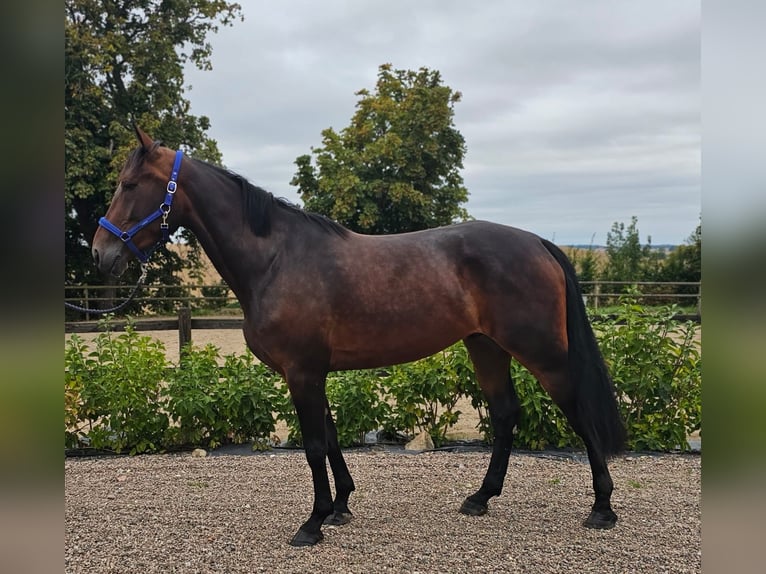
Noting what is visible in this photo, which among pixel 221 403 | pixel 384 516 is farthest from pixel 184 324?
pixel 384 516

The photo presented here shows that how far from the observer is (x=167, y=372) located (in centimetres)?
537

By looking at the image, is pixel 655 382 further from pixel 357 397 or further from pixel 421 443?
pixel 357 397

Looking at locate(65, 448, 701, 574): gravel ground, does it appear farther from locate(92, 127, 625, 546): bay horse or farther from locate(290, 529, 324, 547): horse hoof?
locate(92, 127, 625, 546): bay horse

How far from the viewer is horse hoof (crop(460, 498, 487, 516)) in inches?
149

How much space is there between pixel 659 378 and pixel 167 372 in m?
4.74

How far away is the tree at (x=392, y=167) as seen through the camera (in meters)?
20.8

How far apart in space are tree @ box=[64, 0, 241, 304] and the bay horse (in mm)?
14558

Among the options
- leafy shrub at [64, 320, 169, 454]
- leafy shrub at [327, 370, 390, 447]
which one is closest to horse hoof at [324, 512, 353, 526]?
leafy shrub at [327, 370, 390, 447]

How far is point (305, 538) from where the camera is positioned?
3348 millimetres

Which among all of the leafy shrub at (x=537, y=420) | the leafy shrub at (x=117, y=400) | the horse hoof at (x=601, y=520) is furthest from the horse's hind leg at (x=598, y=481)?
the leafy shrub at (x=117, y=400)

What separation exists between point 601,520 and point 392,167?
19590 millimetres
